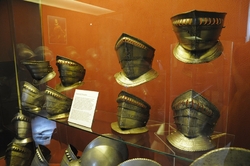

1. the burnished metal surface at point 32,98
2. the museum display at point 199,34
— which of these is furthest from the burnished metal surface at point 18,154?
the museum display at point 199,34

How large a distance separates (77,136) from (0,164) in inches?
33.3

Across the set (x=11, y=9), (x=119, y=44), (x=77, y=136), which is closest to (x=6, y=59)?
(x=11, y=9)

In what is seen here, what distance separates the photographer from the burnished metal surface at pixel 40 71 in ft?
6.89

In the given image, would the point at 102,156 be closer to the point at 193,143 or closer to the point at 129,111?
the point at 129,111

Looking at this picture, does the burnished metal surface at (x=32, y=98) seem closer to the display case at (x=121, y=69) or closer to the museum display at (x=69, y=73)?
the display case at (x=121, y=69)

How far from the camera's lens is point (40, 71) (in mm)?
2107

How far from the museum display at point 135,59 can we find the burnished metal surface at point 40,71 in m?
0.94

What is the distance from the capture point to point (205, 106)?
1.13 m

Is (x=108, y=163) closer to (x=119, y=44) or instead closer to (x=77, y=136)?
(x=119, y=44)

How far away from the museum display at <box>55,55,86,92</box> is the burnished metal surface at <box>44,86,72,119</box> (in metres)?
0.11

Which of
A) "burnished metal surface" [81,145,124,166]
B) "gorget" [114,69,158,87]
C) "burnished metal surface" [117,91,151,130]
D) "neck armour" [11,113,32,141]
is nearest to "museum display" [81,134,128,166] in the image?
"burnished metal surface" [81,145,124,166]

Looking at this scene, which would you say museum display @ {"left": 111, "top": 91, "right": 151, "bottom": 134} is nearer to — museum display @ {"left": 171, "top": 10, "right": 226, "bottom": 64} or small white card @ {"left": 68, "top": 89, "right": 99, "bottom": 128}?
small white card @ {"left": 68, "top": 89, "right": 99, "bottom": 128}

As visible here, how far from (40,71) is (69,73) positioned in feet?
1.37

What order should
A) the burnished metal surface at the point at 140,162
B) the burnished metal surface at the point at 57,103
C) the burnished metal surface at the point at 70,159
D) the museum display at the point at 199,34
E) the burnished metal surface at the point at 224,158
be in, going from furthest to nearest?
the burnished metal surface at the point at 57,103 < the burnished metal surface at the point at 70,159 < the burnished metal surface at the point at 140,162 < the museum display at the point at 199,34 < the burnished metal surface at the point at 224,158
